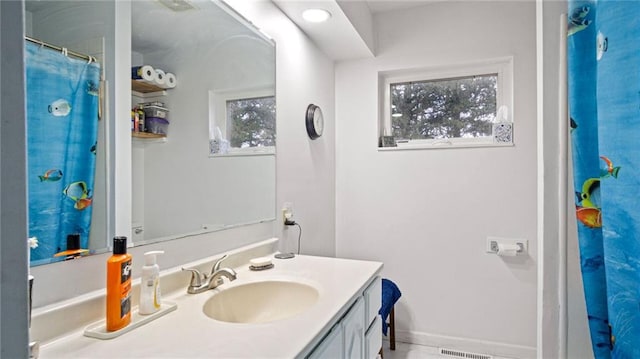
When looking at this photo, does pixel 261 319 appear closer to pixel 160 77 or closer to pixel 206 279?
pixel 206 279

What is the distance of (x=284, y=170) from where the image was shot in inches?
71.7

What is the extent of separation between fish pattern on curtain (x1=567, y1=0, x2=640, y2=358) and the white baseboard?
4.05ft

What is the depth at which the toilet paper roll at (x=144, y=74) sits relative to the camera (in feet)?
3.30

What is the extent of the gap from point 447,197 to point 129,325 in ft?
6.70

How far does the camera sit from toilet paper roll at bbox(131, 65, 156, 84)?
3.30ft

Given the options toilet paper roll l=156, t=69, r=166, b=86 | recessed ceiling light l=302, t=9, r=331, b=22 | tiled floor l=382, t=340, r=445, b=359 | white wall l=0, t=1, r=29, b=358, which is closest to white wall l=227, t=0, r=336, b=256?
recessed ceiling light l=302, t=9, r=331, b=22

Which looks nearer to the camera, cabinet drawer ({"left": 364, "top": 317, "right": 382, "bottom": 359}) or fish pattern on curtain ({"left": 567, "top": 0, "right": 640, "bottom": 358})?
fish pattern on curtain ({"left": 567, "top": 0, "right": 640, "bottom": 358})

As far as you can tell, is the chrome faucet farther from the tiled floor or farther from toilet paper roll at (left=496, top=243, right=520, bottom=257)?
toilet paper roll at (left=496, top=243, right=520, bottom=257)

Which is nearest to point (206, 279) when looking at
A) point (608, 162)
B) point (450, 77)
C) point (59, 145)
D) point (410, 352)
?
point (59, 145)

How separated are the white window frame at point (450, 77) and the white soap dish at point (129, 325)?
188 cm

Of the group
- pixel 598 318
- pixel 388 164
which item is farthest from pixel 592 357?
A: pixel 388 164

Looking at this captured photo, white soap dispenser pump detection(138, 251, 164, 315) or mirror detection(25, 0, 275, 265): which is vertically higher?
mirror detection(25, 0, 275, 265)

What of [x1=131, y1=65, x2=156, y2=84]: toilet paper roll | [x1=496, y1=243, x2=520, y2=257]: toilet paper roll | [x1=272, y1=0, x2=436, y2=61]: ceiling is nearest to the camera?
[x1=131, y1=65, x2=156, y2=84]: toilet paper roll

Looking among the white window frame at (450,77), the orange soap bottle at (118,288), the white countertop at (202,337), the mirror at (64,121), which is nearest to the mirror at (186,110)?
the mirror at (64,121)
